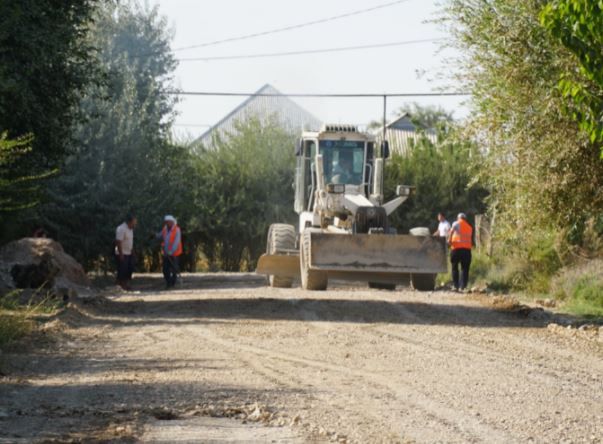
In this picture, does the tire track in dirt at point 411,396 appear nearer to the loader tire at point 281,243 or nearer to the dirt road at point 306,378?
the dirt road at point 306,378

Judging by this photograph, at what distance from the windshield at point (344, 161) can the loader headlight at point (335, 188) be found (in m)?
0.93

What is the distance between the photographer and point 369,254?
20859 millimetres

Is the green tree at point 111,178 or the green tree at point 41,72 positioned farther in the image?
the green tree at point 111,178

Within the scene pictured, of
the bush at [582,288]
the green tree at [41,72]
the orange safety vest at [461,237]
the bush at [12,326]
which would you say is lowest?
the bush at [12,326]

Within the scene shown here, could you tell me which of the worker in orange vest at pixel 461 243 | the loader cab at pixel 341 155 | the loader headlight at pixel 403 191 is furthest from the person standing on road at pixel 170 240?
the worker in orange vest at pixel 461 243

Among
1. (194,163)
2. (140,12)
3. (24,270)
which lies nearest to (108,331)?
Answer: (24,270)

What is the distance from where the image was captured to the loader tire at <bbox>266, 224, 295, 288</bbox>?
24844 mm

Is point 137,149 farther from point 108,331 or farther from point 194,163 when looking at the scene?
point 108,331

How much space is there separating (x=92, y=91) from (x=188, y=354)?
62.0 feet

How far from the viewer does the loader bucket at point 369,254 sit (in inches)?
821

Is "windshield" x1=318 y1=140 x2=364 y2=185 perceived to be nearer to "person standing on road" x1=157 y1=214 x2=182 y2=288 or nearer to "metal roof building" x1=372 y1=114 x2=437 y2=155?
"metal roof building" x1=372 y1=114 x2=437 y2=155

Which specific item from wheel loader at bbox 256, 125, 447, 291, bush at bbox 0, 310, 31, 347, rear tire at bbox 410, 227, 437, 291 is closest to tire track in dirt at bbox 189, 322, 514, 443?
bush at bbox 0, 310, 31, 347

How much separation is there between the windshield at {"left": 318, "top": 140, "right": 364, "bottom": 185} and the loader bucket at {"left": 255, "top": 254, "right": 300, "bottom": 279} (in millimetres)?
1766

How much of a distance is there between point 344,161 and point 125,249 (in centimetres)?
533
